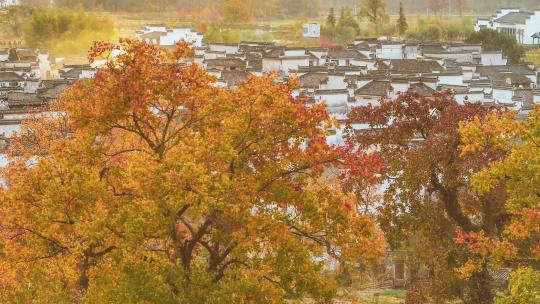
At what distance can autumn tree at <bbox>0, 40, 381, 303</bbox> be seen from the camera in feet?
29.3

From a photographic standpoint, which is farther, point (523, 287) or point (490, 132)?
point (490, 132)

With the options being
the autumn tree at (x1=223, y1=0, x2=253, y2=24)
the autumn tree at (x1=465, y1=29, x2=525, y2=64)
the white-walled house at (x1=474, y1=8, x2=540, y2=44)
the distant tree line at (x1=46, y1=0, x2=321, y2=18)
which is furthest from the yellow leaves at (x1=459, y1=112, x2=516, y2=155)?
the distant tree line at (x1=46, y1=0, x2=321, y2=18)

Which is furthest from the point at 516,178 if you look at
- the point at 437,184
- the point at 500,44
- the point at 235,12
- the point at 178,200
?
the point at 235,12

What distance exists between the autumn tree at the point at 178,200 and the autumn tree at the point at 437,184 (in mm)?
2556

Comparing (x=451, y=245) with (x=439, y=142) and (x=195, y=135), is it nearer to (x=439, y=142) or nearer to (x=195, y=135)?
(x=439, y=142)

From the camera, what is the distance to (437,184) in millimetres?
12578

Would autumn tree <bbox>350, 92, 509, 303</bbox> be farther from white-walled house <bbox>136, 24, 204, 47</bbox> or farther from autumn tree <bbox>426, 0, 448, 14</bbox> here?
autumn tree <bbox>426, 0, 448, 14</bbox>

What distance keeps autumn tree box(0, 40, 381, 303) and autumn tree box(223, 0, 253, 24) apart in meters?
62.2

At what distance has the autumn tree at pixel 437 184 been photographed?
1219 cm

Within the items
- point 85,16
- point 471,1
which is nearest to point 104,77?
point 85,16

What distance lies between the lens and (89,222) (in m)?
9.17

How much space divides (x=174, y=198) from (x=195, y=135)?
1.22 meters

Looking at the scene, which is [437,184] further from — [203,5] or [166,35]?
[203,5]

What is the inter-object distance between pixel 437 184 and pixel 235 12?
61.0 metres
